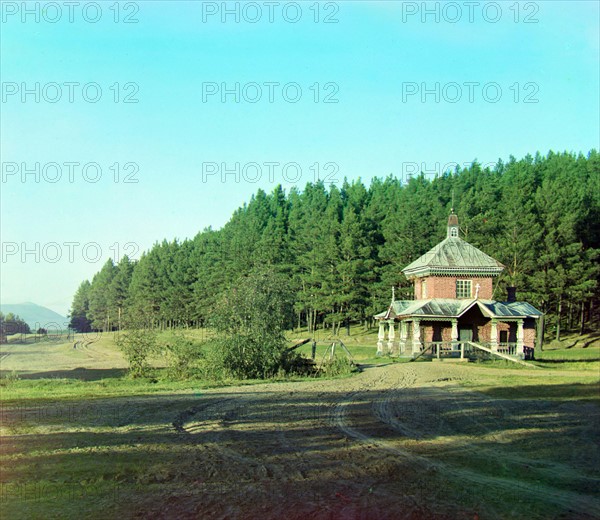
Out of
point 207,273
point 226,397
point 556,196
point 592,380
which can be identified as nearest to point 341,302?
point 556,196

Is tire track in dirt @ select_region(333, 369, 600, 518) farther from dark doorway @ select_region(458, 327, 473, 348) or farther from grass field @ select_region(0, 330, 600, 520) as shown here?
dark doorway @ select_region(458, 327, 473, 348)

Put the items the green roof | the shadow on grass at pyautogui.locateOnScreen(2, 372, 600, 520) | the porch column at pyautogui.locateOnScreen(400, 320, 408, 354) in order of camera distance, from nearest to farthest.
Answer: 1. the shadow on grass at pyautogui.locateOnScreen(2, 372, 600, 520)
2. the porch column at pyautogui.locateOnScreen(400, 320, 408, 354)
3. the green roof

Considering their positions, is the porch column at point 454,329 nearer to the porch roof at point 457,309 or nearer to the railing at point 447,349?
the porch roof at point 457,309

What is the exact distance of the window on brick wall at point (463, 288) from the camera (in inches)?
2015

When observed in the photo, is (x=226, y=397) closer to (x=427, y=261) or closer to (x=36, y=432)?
(x=36, y=432)

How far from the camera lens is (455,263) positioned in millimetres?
51281

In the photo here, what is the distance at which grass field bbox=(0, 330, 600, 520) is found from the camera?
8.65 metres

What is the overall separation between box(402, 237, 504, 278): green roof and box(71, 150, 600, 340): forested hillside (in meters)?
8.05

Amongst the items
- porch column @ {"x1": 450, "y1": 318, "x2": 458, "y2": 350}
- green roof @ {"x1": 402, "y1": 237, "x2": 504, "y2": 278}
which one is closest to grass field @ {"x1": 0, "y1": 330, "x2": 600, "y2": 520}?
porch column @ {"x1": 450, "y1": 318, "x2": 458, "y2": 350}

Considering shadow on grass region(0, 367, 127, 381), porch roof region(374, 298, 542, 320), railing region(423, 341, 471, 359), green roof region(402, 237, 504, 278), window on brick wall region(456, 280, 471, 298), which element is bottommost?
shadow on grass region(0, 367, 127, 381)

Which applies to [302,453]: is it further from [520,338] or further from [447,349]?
A: [520,338]

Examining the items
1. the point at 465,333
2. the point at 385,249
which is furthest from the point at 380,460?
the point at 385,249

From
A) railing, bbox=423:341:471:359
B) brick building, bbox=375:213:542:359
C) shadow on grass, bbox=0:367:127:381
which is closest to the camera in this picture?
shadow on grass, bbox=0:367:127:381

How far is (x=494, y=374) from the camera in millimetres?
32469
